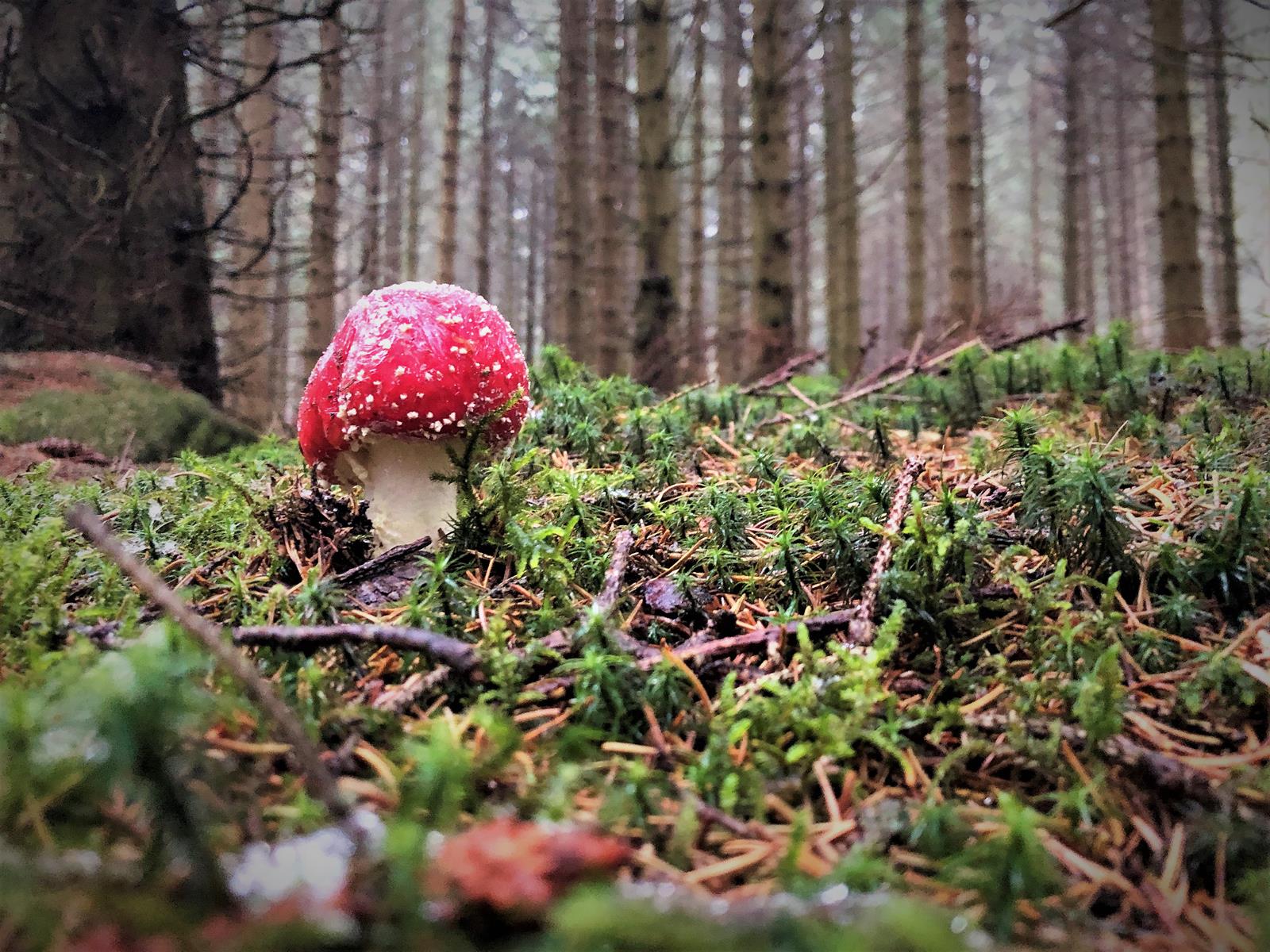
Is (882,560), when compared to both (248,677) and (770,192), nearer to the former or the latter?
(248,677)

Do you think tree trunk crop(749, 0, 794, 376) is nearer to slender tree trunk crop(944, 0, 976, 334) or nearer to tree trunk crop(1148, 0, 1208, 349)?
slender tree trunk crop(944, 0, 976, 334)

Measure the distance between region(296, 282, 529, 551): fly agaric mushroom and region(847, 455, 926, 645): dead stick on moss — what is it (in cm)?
92

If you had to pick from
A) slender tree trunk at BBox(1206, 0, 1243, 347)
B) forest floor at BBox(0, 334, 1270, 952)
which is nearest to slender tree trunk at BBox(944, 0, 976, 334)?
slender tree trunk at BBox(1206, 0, 1243, 347)

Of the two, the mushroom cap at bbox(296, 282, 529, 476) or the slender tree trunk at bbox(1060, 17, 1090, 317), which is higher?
the slender tree trunk at bbox(1060, 17, 1090, 317)

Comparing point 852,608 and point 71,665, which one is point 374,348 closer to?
point 71,665

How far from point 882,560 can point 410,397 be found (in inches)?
44.7

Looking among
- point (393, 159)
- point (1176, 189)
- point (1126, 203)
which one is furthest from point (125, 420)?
point (1126, 203)

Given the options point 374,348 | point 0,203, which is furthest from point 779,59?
point 374,348

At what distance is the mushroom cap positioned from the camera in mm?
1854

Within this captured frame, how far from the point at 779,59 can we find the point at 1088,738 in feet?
24.0

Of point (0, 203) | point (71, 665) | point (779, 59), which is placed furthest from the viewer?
point (779, 59)

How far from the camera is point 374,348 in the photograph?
6.15ft

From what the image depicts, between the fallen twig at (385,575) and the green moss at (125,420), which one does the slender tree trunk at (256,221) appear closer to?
the green moss at (125,420)

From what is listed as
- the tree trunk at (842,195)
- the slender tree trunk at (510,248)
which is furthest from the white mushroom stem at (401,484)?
the slender tree trunk at (510,248)
